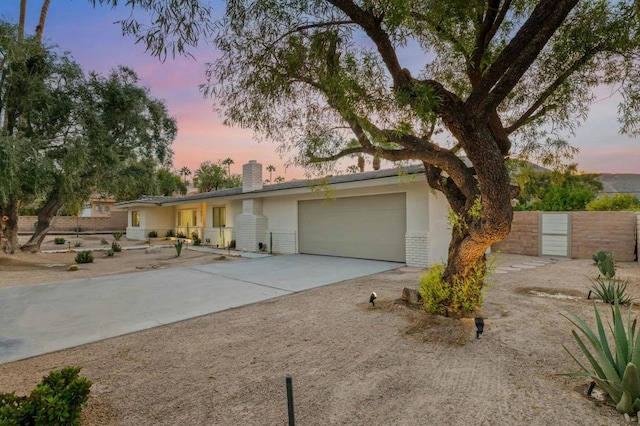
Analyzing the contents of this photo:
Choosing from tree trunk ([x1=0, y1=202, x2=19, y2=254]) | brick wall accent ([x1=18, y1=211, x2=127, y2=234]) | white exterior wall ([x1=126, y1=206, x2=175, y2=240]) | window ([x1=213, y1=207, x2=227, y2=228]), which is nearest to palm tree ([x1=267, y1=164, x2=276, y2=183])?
brick wall accent ([x1=18, y1=211, x2=127, y2=234])

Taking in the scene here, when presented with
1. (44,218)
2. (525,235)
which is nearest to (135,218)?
(44,218)

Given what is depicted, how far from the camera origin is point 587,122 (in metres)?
6.18

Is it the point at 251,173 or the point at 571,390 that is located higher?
the point at 251,173

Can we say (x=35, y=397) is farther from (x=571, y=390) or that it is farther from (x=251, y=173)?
(x=251, y=173)

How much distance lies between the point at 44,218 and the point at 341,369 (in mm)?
16376

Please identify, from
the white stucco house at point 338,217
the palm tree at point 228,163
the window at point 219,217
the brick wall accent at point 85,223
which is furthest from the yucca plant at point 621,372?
the palm tree at point 228,163

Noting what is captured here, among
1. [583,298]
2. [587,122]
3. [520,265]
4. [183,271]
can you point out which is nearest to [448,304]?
[583,298]

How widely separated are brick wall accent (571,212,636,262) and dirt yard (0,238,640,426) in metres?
7.69

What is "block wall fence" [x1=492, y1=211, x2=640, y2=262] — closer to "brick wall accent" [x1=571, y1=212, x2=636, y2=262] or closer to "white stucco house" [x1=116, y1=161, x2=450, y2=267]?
"brick wall accent" [x1=571, y1=212, x2=636, y2=262]

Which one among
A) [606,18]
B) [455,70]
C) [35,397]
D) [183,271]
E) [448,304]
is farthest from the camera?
[183,271]

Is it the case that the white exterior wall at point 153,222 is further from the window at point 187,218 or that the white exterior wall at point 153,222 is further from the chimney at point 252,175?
the chimney at point 252,175

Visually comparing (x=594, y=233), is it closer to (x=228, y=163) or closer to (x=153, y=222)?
(x=153, y=222)

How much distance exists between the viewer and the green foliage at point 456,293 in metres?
5.17

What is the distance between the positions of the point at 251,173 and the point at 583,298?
44.5ft
